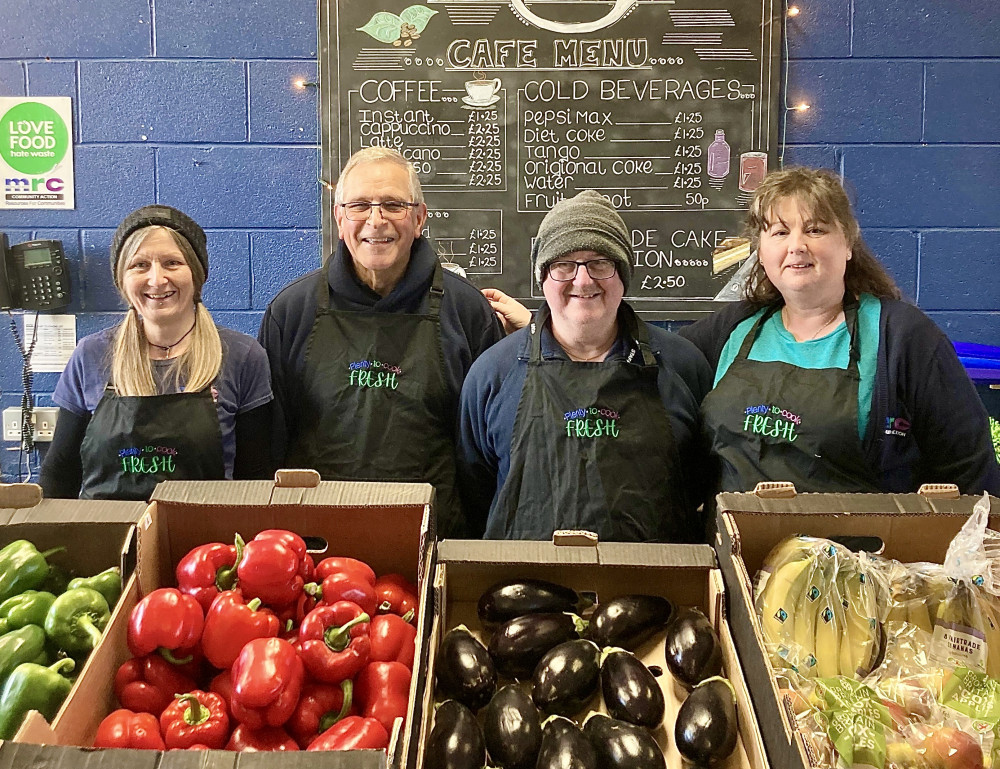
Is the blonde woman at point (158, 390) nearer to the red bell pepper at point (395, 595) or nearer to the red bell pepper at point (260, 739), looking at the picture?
the red bell pepper at point (395, 595)

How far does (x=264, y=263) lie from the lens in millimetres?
2957

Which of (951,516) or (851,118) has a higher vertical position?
(851,118)

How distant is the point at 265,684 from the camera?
1.08m

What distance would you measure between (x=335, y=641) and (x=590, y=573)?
437mm

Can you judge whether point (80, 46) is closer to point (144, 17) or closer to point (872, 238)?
point (144, 17)

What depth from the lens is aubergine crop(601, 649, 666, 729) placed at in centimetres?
113

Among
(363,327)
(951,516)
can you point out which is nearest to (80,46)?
(363,327)

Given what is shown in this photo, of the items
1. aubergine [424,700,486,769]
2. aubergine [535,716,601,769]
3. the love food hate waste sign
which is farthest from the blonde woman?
the love food hate waste sign

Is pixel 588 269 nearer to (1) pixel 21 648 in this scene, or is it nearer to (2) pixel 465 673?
(2) pixel 465 673

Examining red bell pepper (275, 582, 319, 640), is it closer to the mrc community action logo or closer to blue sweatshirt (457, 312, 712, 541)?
blue sweatshirt (457, 312, 712, 541)

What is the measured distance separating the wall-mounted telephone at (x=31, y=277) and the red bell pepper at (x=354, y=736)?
2353 millimetres

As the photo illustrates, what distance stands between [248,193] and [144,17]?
70cm

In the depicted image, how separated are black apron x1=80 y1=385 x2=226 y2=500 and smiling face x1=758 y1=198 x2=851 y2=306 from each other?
4.21 feet

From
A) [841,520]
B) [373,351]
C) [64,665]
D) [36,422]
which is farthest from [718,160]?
[36,422]
